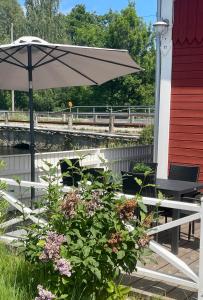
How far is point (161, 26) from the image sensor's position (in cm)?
709

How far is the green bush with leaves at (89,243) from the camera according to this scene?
2820mm

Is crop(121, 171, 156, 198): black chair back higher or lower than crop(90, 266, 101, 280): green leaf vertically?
higher

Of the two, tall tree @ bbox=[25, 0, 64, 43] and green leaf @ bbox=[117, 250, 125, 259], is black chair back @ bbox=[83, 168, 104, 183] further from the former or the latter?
tall tree @ bbox=[25, 0, 64, 43]

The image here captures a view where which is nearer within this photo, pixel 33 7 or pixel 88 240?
pixel 88 240

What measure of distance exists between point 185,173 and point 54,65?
2311 millimetres

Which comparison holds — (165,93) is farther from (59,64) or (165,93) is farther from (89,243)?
(89,243)

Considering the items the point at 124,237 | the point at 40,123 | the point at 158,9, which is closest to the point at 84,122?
the point at 40,123

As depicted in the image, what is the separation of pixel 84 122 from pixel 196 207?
25.8 m

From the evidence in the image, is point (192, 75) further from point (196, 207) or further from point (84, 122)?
point (84, 122)

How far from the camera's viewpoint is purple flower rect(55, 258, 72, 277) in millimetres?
2693

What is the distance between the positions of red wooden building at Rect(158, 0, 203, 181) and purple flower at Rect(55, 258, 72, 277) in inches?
194

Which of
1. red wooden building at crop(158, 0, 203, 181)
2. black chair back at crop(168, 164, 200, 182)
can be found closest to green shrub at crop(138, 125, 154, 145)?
red wooden building at crop(158, 0, 203, 181)

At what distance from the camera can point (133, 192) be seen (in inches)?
197

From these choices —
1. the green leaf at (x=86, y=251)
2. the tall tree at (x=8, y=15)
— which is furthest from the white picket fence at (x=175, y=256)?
the tall tree at (x=8, y=15)
